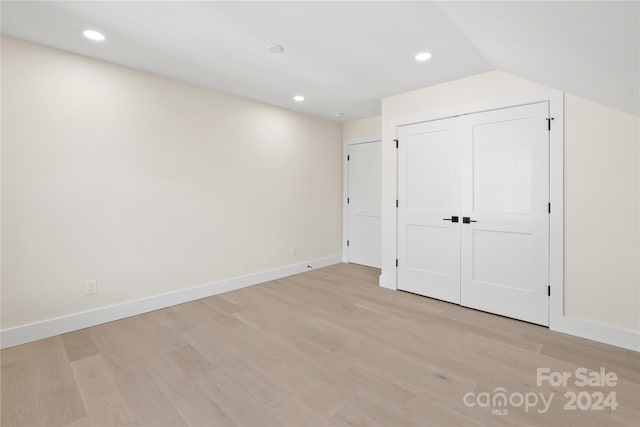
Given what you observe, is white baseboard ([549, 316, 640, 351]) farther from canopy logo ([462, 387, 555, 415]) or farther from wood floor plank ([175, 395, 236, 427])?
wood floor plank ([175, 395, 236, 427])

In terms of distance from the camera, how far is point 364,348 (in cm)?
236

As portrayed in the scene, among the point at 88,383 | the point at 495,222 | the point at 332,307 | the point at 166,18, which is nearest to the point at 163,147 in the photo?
the point at 166,18

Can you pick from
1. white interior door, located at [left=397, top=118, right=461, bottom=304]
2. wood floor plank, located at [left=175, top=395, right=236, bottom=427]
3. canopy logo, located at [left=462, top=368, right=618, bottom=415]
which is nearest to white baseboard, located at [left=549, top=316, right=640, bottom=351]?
canopy logo, located at [left=462, top=368, right=618, bottom=415]

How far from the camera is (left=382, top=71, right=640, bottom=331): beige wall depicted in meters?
2.35

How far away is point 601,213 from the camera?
2477 mm

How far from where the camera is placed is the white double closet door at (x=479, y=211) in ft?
9.21

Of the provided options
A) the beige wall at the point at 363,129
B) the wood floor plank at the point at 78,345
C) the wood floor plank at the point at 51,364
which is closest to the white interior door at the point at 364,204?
the beige wall at the point at 363,129

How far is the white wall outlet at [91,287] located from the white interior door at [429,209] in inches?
136

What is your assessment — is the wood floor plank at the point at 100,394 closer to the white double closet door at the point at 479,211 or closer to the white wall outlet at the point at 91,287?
the white wall outlet at the point at 91,287

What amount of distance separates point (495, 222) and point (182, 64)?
365 cm

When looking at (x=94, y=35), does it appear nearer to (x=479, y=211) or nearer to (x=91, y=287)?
(x=91, y=287)

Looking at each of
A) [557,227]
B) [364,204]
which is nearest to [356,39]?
[557,227]

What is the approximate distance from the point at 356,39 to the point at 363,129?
9.10 ft

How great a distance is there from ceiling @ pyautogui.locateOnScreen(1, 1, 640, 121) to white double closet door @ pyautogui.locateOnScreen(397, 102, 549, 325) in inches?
22.0
